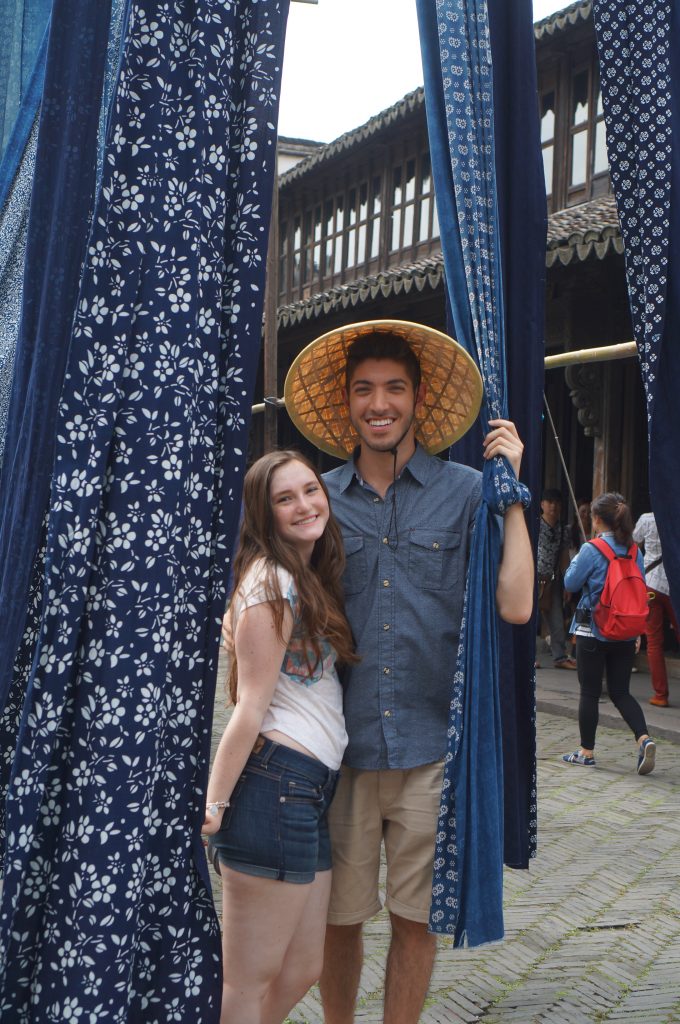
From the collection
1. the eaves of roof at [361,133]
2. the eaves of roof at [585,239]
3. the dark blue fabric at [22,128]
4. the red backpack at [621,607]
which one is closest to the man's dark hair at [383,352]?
the dark blue fabric at [22,128]

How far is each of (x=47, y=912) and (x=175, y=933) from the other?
0.28 meters

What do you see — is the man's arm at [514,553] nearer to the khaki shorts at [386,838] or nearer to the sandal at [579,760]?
the khaki shorts at [386,838]

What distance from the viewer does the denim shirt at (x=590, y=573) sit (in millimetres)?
7171

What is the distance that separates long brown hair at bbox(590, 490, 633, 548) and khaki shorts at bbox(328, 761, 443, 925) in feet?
14.7

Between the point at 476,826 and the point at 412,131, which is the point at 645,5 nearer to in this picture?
the point at 476,826

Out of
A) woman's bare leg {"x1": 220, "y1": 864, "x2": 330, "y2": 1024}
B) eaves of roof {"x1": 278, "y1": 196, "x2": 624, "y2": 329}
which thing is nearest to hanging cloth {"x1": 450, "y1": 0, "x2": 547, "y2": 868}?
woman's bare leg {"x1": 220, "y1": 864, "x2": 330, "y2": 1024}

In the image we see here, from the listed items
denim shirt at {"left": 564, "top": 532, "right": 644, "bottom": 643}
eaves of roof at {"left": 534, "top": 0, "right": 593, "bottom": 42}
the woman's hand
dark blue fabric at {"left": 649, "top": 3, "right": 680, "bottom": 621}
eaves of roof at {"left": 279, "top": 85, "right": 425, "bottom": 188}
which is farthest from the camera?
eaves of roof at {"left": 279, "top": 85, "right": 425, "bottom": 188}

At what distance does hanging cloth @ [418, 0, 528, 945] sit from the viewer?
2826mm

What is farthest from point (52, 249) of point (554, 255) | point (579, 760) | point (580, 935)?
point (554, 255)

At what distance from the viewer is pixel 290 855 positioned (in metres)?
2.68

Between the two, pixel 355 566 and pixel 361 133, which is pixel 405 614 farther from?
pixel 361 133

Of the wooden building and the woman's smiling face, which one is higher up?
the wooden building

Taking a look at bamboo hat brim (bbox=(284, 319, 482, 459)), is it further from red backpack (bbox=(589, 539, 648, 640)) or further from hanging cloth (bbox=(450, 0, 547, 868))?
red backpack (bbox=(589, 539, 648, 640))

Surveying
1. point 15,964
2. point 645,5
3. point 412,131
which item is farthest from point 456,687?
point 412,131
